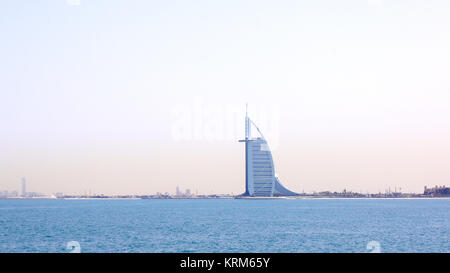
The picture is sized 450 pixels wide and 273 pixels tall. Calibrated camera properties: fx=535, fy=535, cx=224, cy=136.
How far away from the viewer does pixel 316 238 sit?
6194 cm

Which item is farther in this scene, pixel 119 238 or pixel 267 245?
pixel 119 238
